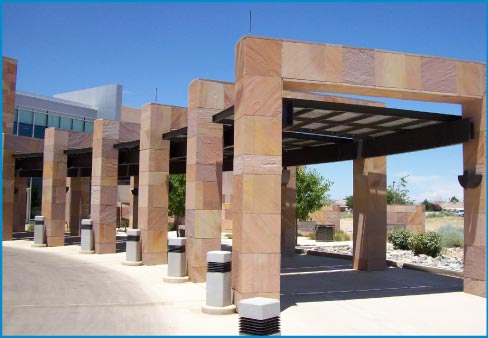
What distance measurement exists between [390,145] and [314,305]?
7.03m

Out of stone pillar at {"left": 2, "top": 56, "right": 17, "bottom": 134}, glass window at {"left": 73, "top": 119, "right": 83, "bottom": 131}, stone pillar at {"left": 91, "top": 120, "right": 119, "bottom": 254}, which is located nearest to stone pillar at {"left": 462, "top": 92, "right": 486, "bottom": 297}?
stone pillar at {"left": 91, "top": 120, "right": 119, "bottom": 254}

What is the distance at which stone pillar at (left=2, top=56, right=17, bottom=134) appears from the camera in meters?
33.3

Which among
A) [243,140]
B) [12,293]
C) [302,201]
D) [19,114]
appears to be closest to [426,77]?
[243,140]

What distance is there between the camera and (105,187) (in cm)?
2280

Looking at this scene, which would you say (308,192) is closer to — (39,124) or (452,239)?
(452,239)

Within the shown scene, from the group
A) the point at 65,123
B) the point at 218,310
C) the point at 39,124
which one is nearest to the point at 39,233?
the point at 218,310

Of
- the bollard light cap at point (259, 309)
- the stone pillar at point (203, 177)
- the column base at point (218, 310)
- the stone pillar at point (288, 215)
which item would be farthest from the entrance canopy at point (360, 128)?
the bollard light cap at point (259, 309)

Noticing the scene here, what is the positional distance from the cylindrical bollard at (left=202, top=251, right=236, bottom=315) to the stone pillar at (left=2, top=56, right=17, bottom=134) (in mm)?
26885

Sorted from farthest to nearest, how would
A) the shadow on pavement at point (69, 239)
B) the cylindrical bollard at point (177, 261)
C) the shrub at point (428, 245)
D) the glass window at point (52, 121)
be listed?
the glass window at point (52, 121)
the shadow on pavement at point (69, 239)
the shrub at point (428, 245)
the cylindrical bollard at point (177, 261)

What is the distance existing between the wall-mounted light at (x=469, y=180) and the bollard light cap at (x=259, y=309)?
7.58 metres

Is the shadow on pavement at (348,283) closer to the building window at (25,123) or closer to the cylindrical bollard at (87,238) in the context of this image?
the cylindrical bollard at (87,238)

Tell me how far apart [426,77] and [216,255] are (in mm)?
6922

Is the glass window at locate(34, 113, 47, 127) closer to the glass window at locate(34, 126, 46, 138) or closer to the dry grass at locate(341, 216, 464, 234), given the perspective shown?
the glass window at locate(34, 126, 46, 138)

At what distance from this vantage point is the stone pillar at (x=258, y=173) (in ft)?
35.0
